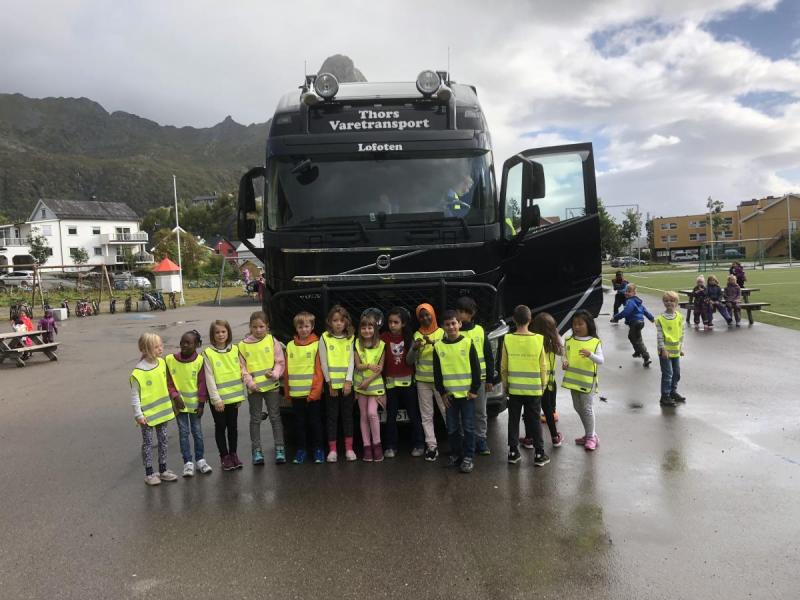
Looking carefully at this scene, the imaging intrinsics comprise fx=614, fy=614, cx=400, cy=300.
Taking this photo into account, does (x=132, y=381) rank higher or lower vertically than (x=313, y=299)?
lower

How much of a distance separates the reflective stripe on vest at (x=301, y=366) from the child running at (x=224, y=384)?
0.46 m

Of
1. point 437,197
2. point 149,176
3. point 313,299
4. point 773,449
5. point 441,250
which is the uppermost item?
point 149,176

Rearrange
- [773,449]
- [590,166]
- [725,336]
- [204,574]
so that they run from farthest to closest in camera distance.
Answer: [725,336], [590,166], [773,449], [204,574]

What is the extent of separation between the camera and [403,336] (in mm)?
5801

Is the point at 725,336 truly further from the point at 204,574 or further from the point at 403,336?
the point at 204,574

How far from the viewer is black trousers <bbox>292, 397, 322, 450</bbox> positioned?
19.0ft

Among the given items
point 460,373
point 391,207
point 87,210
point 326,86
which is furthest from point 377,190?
point 87,210

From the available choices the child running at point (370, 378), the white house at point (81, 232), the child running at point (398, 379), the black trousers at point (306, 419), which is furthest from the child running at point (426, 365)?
the white house at point (81, 232)

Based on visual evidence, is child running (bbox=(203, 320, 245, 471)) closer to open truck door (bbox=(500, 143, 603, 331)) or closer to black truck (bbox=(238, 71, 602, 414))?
black truck (bbox=(238, 71, 602, 414))

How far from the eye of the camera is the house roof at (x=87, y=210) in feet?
261

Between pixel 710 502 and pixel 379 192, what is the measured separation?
151 inches

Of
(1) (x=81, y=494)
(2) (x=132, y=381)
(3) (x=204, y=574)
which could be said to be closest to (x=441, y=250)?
(2) (x=132, y=381)

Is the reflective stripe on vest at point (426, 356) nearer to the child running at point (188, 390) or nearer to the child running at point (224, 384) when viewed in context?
the child running at point (224, 384)

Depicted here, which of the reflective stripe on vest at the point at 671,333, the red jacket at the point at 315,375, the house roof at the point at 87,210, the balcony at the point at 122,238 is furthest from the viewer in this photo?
the balcony at the point at 122,238
